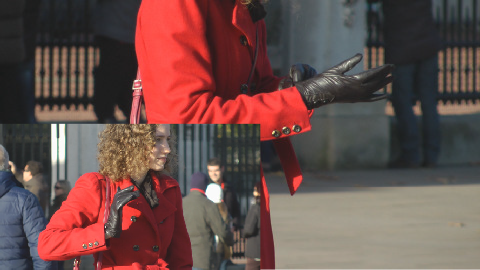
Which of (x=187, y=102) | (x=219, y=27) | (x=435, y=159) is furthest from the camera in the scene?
(x=435, y=159)

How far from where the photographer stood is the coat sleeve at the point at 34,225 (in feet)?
6.25

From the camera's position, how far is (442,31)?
1132 centimetres

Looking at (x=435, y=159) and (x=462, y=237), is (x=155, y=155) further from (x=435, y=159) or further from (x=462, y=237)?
(x=435, y=159)

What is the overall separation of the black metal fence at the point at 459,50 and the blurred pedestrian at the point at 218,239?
30.3 feet

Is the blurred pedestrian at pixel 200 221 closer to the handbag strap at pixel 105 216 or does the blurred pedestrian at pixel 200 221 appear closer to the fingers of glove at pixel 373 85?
the handbag strap at pixel 105 216

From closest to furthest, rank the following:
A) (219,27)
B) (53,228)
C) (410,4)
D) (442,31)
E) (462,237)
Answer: (53,228)
(219,27)
(462,237)
(410,4)
(442,31)

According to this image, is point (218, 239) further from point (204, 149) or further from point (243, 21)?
point (243, 21)

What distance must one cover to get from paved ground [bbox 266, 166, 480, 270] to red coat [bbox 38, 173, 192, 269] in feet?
10.7

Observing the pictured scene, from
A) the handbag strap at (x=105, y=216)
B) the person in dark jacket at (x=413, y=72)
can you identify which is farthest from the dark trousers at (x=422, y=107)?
the handbag strap at (x=105, y=216)

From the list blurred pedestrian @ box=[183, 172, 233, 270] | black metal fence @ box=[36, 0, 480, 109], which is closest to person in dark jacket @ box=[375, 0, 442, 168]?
black metal fence @ box=[36, 0, 480, 109]

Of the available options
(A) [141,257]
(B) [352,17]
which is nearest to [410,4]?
(B) [352,17]

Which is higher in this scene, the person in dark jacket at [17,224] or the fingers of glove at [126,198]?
the fingers of glove at [126,198]

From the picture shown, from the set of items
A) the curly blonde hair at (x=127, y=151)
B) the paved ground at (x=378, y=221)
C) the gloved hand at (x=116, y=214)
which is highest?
the curly blonde hair at (x=127, y=151)

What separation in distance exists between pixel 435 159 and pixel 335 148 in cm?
136
